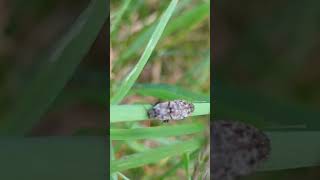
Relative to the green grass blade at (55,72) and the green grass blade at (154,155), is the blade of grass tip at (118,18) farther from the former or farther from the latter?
the green grass blade at (154,155)

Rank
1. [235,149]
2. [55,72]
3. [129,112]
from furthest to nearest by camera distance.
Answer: [235,149] → [129,112] → [55,72]

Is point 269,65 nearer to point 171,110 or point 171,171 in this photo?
point 171,110

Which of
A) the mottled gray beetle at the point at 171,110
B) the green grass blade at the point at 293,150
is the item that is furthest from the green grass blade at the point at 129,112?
the green grass blade at the point at 293,150

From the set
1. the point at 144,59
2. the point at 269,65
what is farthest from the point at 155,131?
the point at 269,65

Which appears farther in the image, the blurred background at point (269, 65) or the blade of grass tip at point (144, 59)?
the blurred background at point (269, 65)

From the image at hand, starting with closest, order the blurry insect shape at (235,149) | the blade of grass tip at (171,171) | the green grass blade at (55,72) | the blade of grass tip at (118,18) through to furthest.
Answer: the green grass blade at (55,72) < the blade of grass tip at (118,18) < the blade of grass tip at (171,171) < the blurry insect shape at (235,149)

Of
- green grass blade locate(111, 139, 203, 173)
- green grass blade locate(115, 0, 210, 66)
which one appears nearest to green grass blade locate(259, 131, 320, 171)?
green grass blade locate(111, 139, 203, 173)

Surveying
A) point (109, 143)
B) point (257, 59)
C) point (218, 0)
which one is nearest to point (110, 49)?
point (109, 143)

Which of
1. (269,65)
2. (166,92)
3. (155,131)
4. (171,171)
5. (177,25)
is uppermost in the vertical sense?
(177,25)
